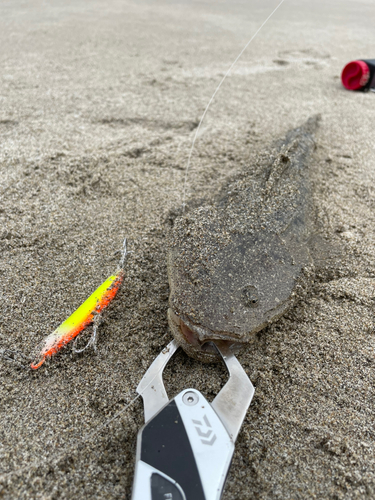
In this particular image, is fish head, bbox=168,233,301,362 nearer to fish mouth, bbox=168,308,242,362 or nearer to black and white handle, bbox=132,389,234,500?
fish mouth, bbox=168,308,242,362

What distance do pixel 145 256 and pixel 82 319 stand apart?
510 mm

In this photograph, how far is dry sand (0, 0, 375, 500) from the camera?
3.86ft

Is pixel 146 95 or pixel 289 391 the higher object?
pixel 146 95

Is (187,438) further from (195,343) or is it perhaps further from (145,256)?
(145,256)

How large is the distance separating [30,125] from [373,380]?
9.95 ft

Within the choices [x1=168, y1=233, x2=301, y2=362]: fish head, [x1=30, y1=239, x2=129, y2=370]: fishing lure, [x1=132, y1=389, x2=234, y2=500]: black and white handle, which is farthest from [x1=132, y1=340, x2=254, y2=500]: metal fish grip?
[x1=30, y1=239, x2=129, y2=370]: fishing lure

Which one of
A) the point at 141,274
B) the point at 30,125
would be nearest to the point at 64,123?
the point at 30,125

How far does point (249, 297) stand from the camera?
4.63 feet

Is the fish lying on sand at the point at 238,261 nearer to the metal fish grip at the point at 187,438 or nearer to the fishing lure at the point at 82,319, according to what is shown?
the metal fish grip at the point at 187,438

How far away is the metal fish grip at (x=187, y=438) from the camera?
3.35 feet

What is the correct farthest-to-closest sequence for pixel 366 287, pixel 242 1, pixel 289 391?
pixel 242 1 → pixel 366 287 → pixel 289 391

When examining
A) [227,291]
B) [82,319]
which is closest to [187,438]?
[227,291]

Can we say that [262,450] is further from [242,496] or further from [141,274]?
[141,274]

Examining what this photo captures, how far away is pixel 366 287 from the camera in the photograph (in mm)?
1736
